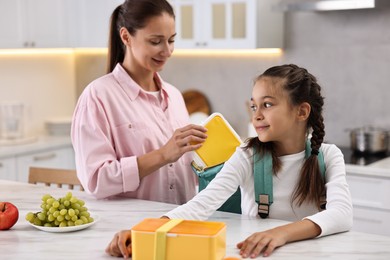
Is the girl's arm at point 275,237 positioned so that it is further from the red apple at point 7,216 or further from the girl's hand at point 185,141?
the red apple at point 7,216

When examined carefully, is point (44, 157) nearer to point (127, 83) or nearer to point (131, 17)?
point (127, 83)

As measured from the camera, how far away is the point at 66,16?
4.73m

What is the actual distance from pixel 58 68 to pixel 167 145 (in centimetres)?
308

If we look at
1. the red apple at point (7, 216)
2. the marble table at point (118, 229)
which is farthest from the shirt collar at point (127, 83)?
the red apple at point (7, 216)

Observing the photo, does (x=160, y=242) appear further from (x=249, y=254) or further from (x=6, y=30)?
(x=6, y=30)

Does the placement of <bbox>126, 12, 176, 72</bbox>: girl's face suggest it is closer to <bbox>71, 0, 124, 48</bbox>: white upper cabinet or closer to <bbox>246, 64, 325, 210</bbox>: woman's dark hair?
<bbox>246, 64, 325, 210</bbox>: woman's dark hair

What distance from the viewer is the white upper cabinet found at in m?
4.64

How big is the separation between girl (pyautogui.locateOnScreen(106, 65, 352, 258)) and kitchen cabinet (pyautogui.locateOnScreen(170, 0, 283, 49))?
196cm

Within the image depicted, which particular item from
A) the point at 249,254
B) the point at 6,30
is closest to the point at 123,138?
the point at 249,254

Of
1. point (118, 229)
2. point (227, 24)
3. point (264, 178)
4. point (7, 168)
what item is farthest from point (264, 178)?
point (7, 168)

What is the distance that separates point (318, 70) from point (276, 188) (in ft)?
7.46

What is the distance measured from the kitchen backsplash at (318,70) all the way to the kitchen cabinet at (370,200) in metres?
0.63

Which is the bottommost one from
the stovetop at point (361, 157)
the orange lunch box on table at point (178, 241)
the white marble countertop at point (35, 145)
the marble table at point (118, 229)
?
the white marble countertop at point (35, 145)

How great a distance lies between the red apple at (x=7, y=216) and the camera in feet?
6.40
